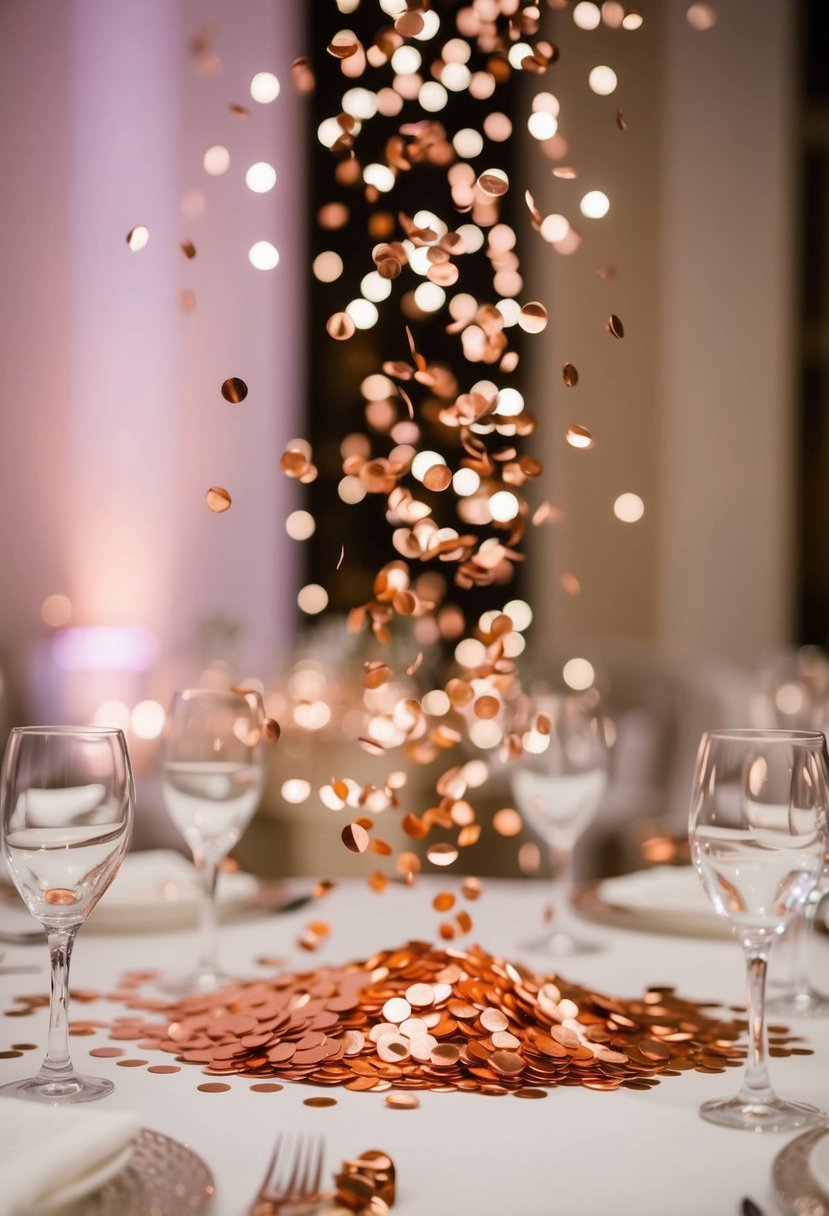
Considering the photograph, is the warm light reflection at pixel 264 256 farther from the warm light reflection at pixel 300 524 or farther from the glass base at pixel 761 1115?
the glass base at pixel 761 1115

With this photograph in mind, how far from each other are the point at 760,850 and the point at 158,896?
70 centimetres

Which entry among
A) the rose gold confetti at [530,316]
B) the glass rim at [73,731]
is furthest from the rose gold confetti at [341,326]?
the glass rim at [73,731]

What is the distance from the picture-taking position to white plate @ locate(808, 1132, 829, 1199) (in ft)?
2.19

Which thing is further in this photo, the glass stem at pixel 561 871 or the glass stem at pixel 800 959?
the glass stem at pixel 561 871

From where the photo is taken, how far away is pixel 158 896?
1347 mm

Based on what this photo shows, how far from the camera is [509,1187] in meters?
0.73

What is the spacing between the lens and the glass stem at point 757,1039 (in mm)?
831

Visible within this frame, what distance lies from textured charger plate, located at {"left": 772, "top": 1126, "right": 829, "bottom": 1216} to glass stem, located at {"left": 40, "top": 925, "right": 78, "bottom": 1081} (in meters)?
0.43

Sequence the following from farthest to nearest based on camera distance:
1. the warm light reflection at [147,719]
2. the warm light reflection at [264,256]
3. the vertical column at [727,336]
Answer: the vertical column at [727,336]
the warm light reflection at [147,719]
the warm light reflection at [264,256]

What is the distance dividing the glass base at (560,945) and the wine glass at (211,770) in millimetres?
299

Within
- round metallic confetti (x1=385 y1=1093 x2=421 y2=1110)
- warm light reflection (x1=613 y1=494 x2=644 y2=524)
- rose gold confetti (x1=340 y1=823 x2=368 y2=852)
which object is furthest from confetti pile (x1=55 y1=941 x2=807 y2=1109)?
warm light reflection (x1=613 y1=494 x2=644 y2=524)

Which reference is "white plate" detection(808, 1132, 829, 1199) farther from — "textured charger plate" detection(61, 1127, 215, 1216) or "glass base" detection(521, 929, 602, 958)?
"glass base" detection(521, 929, 602, 958)

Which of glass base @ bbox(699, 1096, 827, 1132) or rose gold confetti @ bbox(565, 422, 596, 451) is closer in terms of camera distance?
glass base @ bbox(699, 1096, 827, 1132)

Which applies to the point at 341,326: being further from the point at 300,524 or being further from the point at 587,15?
the point at 300,524
